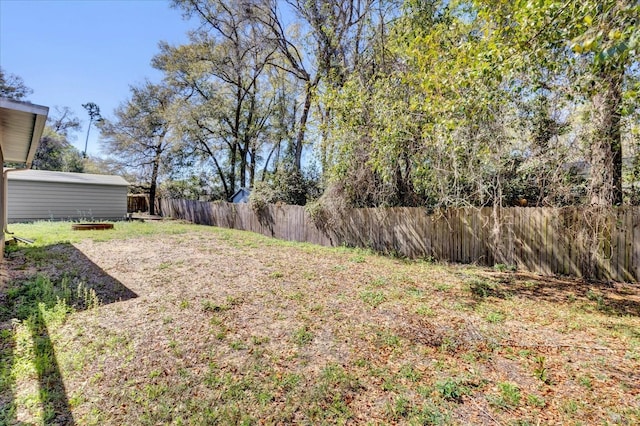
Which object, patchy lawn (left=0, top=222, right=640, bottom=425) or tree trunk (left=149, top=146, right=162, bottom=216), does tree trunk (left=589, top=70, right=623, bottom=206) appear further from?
tree trunk (left=149, top=146, right=162, bottom=216)

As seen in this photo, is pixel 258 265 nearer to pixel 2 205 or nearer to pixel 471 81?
pixel 471 81

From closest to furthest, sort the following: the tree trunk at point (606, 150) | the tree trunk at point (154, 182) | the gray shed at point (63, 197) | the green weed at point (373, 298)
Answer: the green weed at point (373, 298) < the tree trunk at point (606, 150) < the gray shed at point (63, 197) < the tree trunk at point (154, 182)

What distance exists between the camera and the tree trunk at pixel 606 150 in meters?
4.67

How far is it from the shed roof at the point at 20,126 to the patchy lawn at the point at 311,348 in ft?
8.45

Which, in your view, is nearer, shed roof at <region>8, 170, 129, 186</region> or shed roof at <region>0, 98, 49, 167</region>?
shed roof at <region>0, 98, 49, 167</region>

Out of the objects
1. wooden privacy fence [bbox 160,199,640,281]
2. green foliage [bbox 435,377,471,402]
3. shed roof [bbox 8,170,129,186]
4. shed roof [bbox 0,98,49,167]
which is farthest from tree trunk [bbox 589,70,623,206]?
shed roof [bbox 8,170,129,186]

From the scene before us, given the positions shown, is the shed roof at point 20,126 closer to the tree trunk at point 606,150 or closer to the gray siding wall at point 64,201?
the gray siding wall at point 64,201

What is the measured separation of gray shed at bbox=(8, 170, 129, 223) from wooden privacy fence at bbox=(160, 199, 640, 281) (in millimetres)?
11827

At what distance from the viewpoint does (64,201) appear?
14242 mm

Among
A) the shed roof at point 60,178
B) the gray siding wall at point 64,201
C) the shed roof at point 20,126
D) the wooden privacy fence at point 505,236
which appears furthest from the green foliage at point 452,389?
the gray siding wall at point 64,201

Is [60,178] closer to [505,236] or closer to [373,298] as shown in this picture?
[373,298]

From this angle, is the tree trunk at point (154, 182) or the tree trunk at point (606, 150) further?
the tree trunk at point (154, 182)

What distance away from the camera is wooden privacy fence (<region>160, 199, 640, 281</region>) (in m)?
5.01

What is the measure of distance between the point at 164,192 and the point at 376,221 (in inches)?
769
